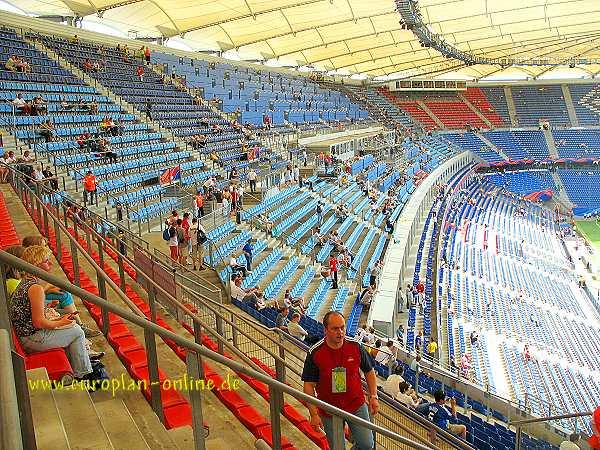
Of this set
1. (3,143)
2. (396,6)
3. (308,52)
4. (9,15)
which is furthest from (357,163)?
(3,143)

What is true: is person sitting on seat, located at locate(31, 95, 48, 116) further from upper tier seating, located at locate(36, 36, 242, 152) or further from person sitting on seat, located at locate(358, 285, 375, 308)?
person sitting on seat, located at locate(358, 285, 375, 308)

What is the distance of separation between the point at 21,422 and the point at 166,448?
1108 mm

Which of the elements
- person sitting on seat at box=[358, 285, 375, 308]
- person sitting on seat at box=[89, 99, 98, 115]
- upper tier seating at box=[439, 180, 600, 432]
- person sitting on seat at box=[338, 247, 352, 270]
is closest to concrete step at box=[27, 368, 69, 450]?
upper tier seating at box=[439, 180, 600, 432]

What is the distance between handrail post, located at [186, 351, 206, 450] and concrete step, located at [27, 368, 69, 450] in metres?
0.59

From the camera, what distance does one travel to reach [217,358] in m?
2.45

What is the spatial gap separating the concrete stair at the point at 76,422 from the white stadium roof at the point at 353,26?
2399 centimetres

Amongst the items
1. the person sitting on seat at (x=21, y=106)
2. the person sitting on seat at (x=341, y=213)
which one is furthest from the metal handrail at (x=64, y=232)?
the person sitting on seat at (x=341, y=213)

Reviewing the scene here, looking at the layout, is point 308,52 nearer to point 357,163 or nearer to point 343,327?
point 357,163

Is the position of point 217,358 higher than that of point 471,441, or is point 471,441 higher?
point 217,358

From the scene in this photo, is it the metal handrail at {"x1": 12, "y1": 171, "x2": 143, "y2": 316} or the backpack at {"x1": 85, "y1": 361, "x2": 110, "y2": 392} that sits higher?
the metal handrail at {"x1": 12, "y1": 171, "x2": 143, "y2": 316}

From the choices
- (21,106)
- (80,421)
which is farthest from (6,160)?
(80,421)

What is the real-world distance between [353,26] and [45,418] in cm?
3330

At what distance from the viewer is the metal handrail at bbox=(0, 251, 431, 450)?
2186 millimetres

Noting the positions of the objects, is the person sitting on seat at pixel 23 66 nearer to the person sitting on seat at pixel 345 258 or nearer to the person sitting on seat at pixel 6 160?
the person sitting on seat at pixel 6 160
